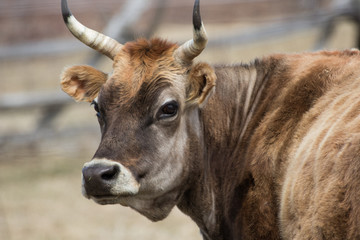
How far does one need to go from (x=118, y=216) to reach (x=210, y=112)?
431cm

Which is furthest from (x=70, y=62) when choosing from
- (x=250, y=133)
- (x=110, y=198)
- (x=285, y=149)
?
(x=285, y=149)

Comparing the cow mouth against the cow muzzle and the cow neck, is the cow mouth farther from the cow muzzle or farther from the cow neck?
the cow neck

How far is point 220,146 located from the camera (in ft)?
15.8

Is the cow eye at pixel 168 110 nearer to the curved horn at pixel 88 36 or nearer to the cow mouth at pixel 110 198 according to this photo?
the cow mouth at pixel 110 198

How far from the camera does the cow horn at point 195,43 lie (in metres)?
4.21

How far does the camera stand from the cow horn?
13.8ft

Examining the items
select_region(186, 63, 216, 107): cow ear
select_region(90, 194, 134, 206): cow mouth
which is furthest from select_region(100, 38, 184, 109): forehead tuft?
select_region(90, 194, 134, 206): cow mouth

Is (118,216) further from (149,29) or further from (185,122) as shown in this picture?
(149,29)

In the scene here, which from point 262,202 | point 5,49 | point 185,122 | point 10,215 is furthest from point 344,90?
point 5,49

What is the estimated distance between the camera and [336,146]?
349 centimetres

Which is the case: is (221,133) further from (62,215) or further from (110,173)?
(62,215)

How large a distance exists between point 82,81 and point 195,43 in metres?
1.22

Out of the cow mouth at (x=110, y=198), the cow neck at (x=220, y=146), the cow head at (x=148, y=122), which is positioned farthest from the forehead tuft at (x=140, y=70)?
the cow mouth at (x=110, y=198)

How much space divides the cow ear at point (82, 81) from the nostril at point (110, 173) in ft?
3.88
